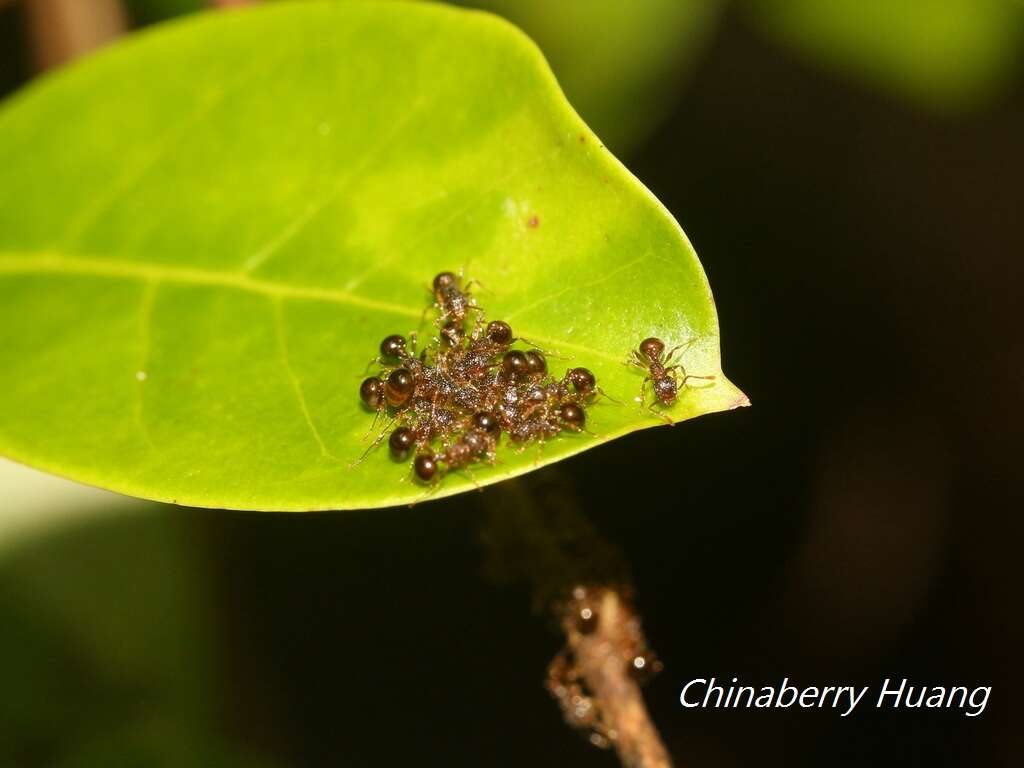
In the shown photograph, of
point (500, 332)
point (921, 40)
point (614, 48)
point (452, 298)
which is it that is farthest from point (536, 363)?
point (921, 40)

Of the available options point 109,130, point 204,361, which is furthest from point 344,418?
point 109,130

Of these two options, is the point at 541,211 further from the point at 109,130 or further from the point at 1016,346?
the point at 1016,346

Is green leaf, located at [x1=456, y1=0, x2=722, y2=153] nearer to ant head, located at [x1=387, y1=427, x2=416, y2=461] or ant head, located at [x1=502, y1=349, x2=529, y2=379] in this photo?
ant head, located at [x1=502, y1=349, x2=529, y2=379]

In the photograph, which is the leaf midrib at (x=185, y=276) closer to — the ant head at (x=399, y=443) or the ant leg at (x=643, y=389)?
the ant leg at (x=643, y=389)

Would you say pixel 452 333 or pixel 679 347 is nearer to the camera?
pixel 679 347

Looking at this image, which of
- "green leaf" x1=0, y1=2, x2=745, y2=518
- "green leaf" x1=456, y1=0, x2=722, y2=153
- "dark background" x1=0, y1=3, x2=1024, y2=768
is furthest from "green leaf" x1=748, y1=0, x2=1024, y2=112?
"green leaf" x1=0, y1=2, x2=745, y2=518

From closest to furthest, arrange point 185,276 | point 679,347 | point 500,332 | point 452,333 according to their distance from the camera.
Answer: point 679,347 < point 500,332 < point 452,333 < point 185,276

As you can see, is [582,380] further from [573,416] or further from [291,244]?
[291,244]

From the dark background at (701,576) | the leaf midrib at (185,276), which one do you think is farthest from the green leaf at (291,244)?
the dark background at (701,576)
